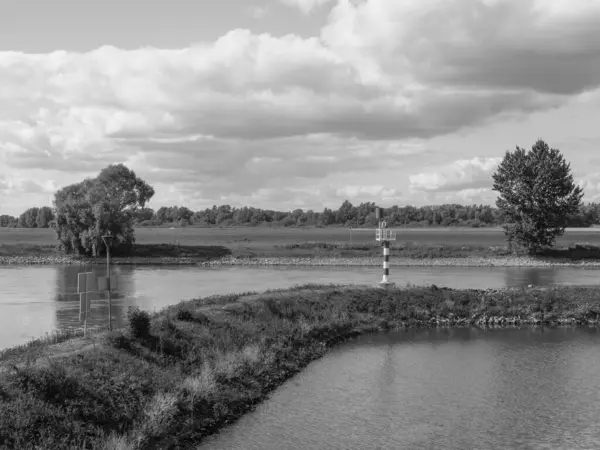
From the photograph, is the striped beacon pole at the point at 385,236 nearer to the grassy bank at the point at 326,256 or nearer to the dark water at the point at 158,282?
the dark water at the point at 158,282

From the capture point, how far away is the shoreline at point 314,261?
292 feet

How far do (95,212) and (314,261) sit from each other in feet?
108

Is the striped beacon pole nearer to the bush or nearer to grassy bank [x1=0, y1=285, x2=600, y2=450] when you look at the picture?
grassy bank [x1=0, y1=285, x2=600, y2=450]

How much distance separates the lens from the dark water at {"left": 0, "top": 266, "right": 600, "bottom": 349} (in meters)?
38.2

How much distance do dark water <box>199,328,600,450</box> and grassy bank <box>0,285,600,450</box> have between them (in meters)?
1.13

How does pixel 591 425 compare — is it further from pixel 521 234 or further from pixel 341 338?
pixel 521 234

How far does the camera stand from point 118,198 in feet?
343

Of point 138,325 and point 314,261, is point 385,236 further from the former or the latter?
point 314,261

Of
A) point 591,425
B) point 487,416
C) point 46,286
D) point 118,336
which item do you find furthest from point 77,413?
point 46,286

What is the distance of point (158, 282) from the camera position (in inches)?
2547

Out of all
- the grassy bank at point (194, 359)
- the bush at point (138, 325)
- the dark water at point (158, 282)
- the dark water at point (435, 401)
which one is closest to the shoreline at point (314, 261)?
the dark water at point (158, 282)

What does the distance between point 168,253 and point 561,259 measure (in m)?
59.5

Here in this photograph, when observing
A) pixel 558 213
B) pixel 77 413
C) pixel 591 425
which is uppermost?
pixel 558 213

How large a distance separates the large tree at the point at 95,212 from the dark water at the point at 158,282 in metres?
8.31
